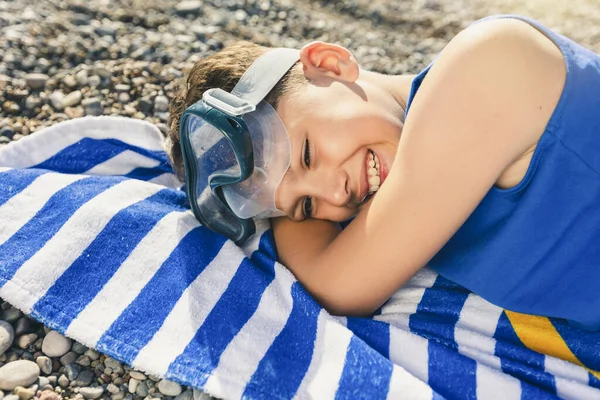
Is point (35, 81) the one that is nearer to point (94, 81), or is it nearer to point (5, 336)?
point (94, 81)

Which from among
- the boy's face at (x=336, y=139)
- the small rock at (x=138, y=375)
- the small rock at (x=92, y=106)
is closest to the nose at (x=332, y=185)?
the boy's face at (x=336, y=139)

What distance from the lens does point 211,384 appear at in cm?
199

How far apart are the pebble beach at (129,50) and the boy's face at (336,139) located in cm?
84

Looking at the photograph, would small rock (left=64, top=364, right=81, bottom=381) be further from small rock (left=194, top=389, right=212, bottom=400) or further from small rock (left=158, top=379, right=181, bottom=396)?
small rock (left=194, top=389, right=212, bottom=400)

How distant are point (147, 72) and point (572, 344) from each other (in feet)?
9.81

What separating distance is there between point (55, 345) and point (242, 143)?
1.02 metres

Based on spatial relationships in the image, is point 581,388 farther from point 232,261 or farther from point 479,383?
point 232,261

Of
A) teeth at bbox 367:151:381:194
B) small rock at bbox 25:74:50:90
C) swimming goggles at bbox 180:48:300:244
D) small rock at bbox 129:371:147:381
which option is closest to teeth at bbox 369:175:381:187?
teeth at bbox 367:151:381:194

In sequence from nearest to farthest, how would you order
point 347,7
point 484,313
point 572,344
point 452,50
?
point 452,50 → point 572,344 → point 484,313 → point 347,7

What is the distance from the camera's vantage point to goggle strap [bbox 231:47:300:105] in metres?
2.29

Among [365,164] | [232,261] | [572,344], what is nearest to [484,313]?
[572,344]

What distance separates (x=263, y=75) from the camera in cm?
235

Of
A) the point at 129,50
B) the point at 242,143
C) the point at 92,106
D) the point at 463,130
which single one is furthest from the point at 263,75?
the point at 129,50

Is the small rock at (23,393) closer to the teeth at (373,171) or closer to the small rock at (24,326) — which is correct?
the small rock at (24,326)
